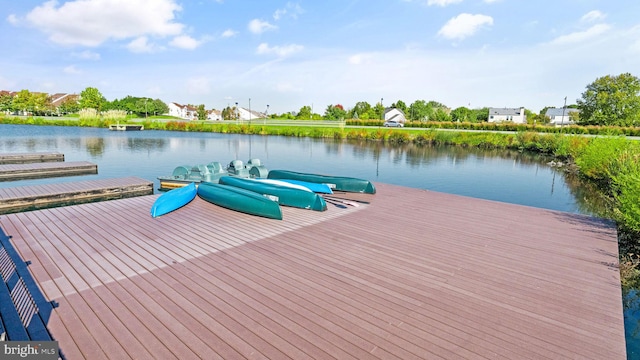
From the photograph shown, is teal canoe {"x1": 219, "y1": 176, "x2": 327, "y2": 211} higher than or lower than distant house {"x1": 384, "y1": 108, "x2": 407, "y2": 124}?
lower

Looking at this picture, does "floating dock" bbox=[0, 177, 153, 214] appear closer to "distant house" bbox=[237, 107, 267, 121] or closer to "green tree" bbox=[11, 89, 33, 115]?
A: "green tree" bbox=[11, 89, 33, 115]

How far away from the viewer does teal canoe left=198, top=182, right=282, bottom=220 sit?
7509 mm

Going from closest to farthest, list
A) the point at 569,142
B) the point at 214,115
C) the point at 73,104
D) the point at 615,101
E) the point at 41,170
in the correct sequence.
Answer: the point at 41,170, the point at 569,142, the point at 615,101, the point at 73,104, the point at 214,115

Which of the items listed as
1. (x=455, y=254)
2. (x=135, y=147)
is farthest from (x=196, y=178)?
(x=135, y=147)

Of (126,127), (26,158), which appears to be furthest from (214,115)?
(26,158)

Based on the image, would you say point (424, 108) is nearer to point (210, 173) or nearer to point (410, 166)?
point (410, 166)

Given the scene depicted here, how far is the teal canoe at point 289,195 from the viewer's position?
27.2 ft

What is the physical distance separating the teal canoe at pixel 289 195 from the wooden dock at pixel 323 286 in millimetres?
599

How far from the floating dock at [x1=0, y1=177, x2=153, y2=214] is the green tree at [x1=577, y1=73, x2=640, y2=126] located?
226 feet

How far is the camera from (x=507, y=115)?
88.9 metres

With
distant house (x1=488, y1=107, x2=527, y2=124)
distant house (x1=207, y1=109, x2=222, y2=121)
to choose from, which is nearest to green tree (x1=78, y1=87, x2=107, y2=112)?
distant house (x1=207, y1=109, x2=222, y2=121)

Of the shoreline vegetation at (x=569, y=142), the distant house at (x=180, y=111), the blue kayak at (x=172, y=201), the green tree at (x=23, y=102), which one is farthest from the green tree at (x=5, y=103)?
the blue kayak at (x=172, y=201)

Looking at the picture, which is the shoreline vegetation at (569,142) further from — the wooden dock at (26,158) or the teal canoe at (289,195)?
the wooden dock at (26,158)

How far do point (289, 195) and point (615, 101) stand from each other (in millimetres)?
68890
